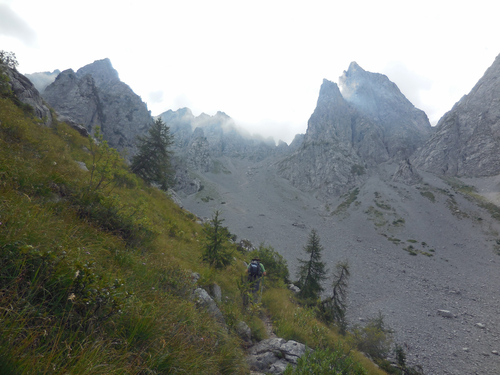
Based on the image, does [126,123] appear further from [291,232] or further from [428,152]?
[428,152]

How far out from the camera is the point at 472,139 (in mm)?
123938

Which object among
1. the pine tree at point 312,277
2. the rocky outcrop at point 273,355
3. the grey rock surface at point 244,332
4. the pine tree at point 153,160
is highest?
the pine tree at point 153,160

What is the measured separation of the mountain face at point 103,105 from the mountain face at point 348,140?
110602 mm

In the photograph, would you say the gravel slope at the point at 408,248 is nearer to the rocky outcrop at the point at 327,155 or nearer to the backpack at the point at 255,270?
the rocky outcrop at the point at 327,155

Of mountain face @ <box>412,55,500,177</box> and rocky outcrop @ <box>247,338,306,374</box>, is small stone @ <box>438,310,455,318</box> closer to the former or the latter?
rocky outcrop @ <box>247,338,306,374</box>

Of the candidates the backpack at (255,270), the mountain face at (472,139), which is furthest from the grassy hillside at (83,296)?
the mountain face at (472,139)

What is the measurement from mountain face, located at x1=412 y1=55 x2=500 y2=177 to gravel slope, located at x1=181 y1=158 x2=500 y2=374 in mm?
13829

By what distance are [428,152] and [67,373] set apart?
18248 centimetres

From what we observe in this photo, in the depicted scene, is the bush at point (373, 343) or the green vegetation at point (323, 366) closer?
the green vegetation at point (323, 366)

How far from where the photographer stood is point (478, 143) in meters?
121

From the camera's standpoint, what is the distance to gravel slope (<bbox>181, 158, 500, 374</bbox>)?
33.8 m

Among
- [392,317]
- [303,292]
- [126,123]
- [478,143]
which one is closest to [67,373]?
[303,292]

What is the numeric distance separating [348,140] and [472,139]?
225 feet

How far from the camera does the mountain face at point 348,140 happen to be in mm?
149000
